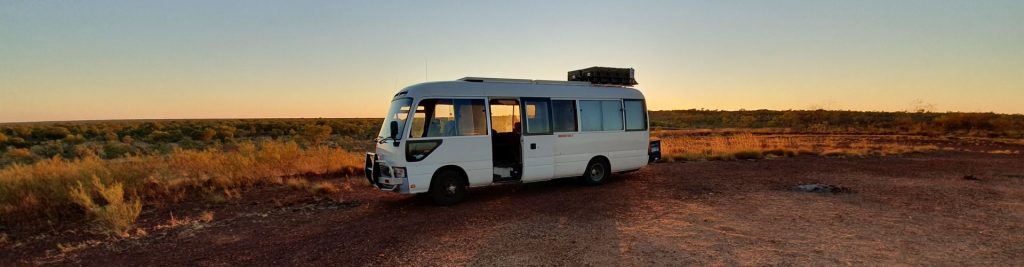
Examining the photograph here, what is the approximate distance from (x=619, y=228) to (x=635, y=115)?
5080mm

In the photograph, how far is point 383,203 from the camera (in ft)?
31.4

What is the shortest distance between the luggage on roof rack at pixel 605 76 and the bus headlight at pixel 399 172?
480cm

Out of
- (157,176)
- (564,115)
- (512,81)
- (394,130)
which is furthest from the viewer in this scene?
(157,176)

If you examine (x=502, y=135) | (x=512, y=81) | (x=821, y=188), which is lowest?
(x=821, y=188)

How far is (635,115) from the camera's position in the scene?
1177 centimetres

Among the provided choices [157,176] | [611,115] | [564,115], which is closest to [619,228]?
[564,115]

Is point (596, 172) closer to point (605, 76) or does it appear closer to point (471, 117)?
point (605, 76)

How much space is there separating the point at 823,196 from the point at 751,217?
2.94 meters

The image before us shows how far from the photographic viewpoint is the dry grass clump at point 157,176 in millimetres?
8945

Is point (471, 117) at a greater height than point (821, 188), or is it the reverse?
point (471, 117)

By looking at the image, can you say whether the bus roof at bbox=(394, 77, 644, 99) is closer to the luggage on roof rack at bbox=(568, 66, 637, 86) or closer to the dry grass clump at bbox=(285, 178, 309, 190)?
the luggage on roof rack at bbox=(568, 66, 637, 86)

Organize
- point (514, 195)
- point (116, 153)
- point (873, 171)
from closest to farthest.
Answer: point (514, 195)
point (873, 171)
point (116, 153)

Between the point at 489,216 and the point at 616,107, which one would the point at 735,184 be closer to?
the point at 616,107

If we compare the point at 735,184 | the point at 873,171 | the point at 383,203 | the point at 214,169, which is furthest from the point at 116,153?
the point at 873,171
